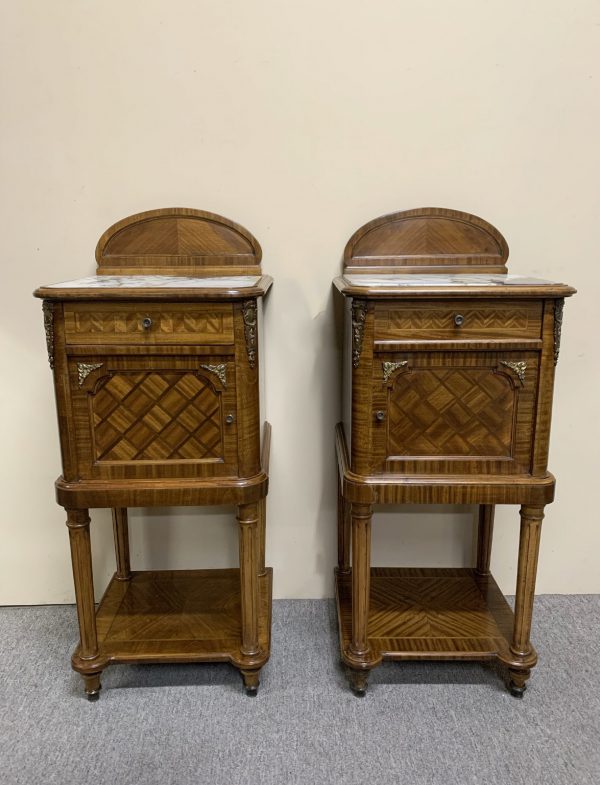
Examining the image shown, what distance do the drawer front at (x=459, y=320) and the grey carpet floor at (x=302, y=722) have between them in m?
1.03

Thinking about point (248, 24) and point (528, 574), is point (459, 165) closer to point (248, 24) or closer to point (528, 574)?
point (248, 24)

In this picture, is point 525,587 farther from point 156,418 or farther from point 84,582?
point 84,582

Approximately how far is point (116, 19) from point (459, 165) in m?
1.13

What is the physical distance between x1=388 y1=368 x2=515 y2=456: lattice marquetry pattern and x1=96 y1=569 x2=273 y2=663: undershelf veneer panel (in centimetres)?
77

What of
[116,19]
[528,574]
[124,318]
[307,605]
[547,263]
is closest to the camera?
[124,318]

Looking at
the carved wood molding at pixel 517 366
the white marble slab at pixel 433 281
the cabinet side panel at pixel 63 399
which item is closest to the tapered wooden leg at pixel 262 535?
the cabinet side panel at pixel 63 399

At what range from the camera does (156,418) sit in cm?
162

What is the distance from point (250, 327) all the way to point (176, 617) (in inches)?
39.6

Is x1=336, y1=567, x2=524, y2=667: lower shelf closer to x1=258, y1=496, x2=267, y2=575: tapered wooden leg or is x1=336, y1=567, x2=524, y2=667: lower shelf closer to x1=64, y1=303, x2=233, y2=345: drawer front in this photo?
x1=258, y1=496, x2=267, y2=575: tapered wooden leg

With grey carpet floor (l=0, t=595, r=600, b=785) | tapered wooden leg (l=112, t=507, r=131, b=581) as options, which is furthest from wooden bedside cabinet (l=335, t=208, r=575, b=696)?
tapered wooden leg (l=112, t=507, r=131, b=581)

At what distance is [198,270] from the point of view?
202 cm

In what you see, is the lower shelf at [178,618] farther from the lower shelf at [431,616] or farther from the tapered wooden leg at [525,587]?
the tapered wooden leg at [525,587]

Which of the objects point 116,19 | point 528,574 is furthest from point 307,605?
point 116,19

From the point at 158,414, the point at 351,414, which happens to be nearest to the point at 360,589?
the point at 351,414
